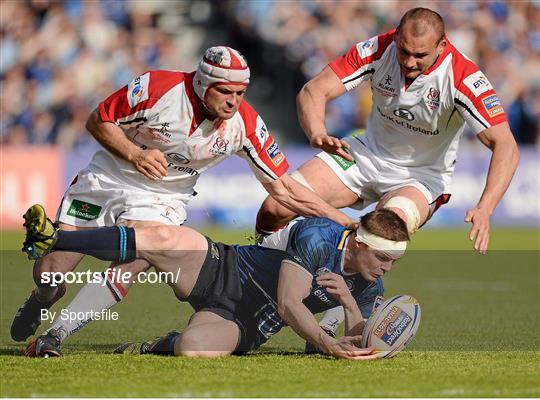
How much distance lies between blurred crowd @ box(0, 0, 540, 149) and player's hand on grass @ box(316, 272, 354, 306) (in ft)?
46.3

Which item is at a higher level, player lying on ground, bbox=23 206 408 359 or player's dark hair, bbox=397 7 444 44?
player's dark hair, bbox=397 7 444 44

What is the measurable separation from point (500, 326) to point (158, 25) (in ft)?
47.8

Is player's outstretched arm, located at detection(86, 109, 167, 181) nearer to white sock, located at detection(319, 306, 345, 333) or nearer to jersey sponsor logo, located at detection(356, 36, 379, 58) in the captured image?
white sock, located at detection(319, 306, 345, 333)

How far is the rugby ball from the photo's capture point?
24.3 feet

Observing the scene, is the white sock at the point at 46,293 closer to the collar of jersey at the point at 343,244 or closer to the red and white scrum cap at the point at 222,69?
the red and white scrum cap at the point at 222,69

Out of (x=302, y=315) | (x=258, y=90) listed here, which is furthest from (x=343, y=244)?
(x=258, y=90)

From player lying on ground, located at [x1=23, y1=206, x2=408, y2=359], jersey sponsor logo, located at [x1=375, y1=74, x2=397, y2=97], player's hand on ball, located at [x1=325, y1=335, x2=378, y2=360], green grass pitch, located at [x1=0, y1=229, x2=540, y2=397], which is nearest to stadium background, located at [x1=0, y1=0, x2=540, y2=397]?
green grass pitch, located at [x1=0, y1=229, x2=540, y2=397]

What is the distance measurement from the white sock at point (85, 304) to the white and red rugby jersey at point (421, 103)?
278cm

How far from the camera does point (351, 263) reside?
7578mm

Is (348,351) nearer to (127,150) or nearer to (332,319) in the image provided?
(332,319)

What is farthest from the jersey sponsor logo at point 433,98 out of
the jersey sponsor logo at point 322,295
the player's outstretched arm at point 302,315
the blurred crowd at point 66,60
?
the blurred crowd at point 66,60

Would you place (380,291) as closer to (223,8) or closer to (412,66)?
(412,66)

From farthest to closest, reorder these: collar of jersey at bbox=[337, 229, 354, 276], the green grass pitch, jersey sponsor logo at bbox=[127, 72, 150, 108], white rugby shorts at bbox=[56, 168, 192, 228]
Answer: white rugby shorts at bbox=[56, 168, 192, 228] < jersey sponsor logo at bbox=[127, 72, 150, 108] < collar of jersey at bbox=[337, 229, 354, 276] < the green grass pitch

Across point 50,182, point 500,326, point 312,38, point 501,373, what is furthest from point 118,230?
point 312,38
